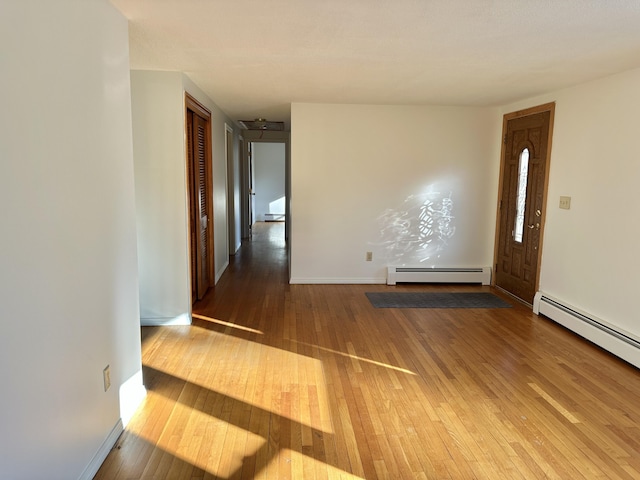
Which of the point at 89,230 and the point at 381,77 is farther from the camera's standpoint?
the point at 381,77

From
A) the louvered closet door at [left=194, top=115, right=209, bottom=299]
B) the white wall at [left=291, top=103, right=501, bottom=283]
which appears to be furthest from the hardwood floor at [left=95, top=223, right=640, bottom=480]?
the white wall at [left=291, top=103, right=501, bottom=283]

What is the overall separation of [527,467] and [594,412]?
817 millimetres

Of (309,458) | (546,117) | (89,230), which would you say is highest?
(546,117)

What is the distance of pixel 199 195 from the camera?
176 inches

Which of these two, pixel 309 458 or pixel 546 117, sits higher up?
pixel 546 117

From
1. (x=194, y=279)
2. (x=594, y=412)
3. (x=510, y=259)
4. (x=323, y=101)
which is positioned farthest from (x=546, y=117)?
(x=194, y=279)

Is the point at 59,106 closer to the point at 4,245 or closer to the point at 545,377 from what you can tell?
the point at 4,245

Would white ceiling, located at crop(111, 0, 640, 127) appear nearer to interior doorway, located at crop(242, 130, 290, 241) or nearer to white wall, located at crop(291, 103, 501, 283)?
white wall, located at crop(291, 103, 501, 283)

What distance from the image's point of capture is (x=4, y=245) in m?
1.33

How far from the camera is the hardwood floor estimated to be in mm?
2119

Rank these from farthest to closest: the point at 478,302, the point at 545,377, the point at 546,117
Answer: the point at 478,302, the point at 546,117, the point at 545,377

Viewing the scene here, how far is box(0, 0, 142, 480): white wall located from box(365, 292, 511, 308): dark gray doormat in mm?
3020

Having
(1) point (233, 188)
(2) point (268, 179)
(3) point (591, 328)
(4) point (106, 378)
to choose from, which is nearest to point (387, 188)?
(3) point (591, 328)

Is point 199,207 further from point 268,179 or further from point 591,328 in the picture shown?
point 268,179
